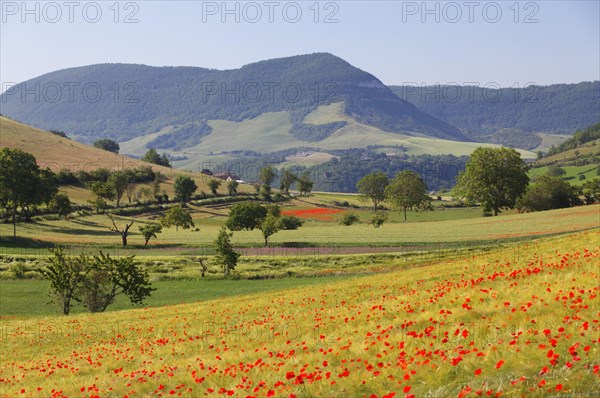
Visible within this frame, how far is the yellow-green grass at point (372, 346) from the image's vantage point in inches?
581

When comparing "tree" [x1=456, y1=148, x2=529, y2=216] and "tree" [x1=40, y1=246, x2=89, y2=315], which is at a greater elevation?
"tree" [x1=456, y1=148, x2=529, y2=216]

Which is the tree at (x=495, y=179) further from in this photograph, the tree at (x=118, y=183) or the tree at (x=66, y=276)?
the tree at (x=66, y=276)

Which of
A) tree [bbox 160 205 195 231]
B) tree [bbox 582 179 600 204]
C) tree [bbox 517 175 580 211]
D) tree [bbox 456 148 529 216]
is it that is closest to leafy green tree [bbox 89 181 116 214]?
tree [bbox 160 205 195 231]

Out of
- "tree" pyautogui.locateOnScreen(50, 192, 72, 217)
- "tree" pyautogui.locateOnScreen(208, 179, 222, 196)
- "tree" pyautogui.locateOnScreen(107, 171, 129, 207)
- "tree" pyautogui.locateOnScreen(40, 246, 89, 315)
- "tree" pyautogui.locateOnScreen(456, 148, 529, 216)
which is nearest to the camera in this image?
"tree" pyautogui.locateOnScreen(40, 246, 89, 315)

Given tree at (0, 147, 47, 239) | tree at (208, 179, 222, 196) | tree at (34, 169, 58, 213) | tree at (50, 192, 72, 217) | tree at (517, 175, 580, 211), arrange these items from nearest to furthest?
tree at (0, 147, 47, 239) < tree at (34, 169, 58, 213) < tree at (50, 192, 72, 217) < tree at (517, 175, 580, 211) < tree at (208, 179, 222, 196)

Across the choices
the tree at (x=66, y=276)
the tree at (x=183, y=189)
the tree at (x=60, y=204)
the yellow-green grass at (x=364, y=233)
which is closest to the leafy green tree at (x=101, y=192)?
the tree at (x=60, y=204)

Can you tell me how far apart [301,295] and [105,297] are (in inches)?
771

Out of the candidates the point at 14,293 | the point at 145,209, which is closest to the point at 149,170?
the point at 145,209

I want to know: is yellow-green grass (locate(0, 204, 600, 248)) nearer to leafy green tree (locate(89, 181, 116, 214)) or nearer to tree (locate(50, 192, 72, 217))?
tree (locate(50, 192, 72, 217))

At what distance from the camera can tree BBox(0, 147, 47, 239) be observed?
341 ft

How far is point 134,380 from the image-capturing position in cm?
2067

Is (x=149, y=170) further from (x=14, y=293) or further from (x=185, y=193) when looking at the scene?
(x=14, y=293)

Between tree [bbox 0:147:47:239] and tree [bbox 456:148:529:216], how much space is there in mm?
80678

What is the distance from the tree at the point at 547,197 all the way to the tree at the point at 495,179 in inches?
196
